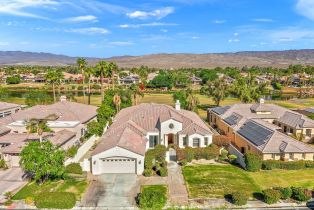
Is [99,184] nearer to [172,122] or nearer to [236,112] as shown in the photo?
[172,122]

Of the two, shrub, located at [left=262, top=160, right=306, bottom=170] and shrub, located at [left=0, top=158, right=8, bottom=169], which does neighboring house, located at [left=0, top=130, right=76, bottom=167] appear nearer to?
shrub, located at [left=0, top=158, right=8, bottom=169]

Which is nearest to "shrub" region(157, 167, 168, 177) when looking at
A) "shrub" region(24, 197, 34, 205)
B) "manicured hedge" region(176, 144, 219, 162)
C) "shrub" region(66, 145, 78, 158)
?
"manicured hedge" region(176, 144, 219, 162)

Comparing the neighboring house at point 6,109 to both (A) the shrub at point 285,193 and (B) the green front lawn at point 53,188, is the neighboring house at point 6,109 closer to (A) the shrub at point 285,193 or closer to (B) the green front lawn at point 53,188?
(B) the green front lawn at point 53,188

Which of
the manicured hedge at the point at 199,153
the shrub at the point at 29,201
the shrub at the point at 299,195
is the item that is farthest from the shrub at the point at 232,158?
the shrub at the point at 29,201

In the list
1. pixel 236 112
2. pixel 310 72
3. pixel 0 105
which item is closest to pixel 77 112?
pixel 0 105

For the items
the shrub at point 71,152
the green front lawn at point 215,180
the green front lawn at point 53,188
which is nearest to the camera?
the green front lawn at point 53,188
